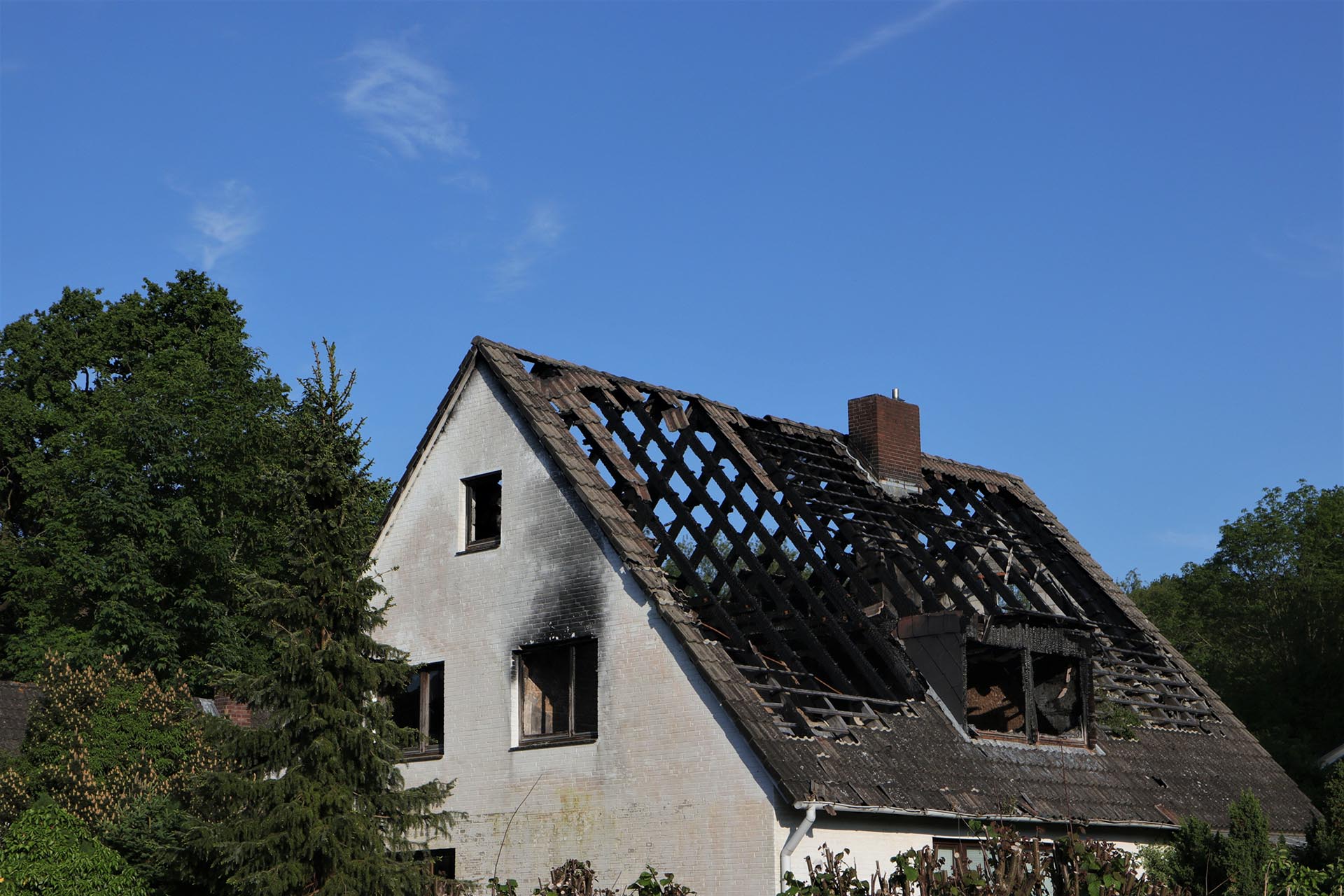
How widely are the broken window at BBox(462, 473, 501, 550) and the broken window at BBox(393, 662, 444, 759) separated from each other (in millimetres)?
1950

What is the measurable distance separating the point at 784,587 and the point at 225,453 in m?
25.5

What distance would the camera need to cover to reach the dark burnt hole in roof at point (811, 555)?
19.2 meters

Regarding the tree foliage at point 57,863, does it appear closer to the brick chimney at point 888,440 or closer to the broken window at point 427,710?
the broken window at point 427,710

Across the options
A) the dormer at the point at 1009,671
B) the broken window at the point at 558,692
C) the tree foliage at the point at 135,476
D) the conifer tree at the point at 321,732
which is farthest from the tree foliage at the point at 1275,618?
the tree foliage at the point at 135,476

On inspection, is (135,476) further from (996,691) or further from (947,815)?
(947,815)

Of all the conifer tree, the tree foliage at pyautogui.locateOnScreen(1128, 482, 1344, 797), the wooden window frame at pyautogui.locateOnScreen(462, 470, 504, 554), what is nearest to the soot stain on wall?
the wooden window frame at pyautogui.locateOnScreen(462, 470, 504, 554)

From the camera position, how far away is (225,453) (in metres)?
41.8

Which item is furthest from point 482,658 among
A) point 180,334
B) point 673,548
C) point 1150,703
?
point 180,334

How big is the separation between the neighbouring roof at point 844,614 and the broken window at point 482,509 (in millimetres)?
1208

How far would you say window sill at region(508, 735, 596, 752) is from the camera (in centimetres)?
1845

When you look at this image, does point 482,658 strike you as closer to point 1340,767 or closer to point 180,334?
point 1340,767

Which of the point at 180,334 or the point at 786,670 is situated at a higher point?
the point at 180,334

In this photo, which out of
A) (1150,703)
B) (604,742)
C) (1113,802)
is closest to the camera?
(604,742)

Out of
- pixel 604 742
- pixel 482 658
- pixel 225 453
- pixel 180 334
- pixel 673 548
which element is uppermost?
pixel 180 334
